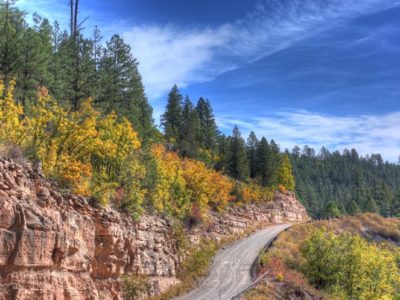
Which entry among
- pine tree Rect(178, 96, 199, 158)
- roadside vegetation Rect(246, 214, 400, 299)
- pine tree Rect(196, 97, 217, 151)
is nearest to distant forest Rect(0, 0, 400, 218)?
pine tree Rect(178, 96, 199, 158)

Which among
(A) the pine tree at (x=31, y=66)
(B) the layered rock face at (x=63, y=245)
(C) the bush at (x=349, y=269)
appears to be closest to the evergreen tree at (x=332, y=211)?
(C) the bush at (x=349, y=269)

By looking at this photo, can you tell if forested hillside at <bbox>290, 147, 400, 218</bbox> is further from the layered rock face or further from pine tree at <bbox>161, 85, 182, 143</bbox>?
the layered rock face

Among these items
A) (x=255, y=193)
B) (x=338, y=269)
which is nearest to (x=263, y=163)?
(x=255, y=193)

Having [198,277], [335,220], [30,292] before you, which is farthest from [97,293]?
[335,220]

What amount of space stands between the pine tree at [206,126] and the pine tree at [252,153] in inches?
328

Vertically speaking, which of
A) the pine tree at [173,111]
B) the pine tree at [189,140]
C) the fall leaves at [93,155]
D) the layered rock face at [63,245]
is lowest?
the layered rock face at [63,245]

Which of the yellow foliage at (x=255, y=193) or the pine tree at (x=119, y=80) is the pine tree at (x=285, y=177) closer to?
the yellow foliage at (x=255, y=193)

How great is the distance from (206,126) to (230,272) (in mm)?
59797

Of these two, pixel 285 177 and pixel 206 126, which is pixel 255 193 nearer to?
pixel 285 177

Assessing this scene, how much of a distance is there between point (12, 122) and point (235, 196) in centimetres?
4372

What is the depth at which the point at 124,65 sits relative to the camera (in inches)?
1586

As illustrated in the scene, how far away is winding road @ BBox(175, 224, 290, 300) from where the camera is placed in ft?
87.4

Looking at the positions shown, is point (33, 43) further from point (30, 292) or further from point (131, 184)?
point (30, 292)

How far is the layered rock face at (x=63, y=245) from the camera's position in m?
14.2
